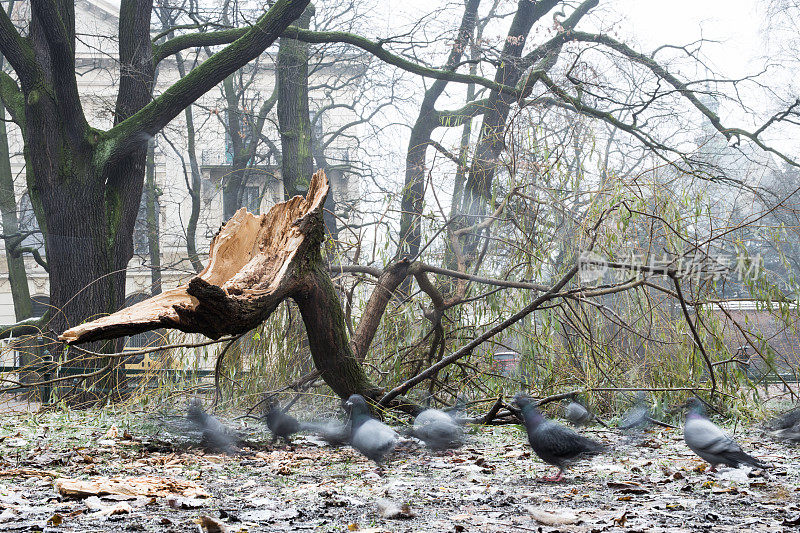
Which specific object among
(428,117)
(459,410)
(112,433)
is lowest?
(112,433)

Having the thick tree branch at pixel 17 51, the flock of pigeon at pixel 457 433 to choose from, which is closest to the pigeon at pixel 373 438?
the flock of pigeon at pixel 457 433

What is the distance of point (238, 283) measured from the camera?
246 cm

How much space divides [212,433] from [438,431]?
1.16 m

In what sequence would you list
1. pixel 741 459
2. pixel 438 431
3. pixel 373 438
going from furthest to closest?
pixel 438 431
pixel 373 438
pixel 741 459

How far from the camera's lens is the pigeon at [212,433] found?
318 centimetres

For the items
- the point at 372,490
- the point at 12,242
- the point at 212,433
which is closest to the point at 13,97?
the point at 12,242

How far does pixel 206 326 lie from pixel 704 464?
225 centimetres

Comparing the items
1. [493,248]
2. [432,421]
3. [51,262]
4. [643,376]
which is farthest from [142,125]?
[643,376]

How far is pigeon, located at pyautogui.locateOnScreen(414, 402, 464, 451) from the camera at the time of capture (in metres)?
3.03

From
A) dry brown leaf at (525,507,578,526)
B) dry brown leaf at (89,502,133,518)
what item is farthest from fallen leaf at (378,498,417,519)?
dry brown leaf at (89,502,133,518)

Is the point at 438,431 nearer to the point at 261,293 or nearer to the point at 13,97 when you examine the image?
the point at 261,293

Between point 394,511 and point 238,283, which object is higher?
point 238,283

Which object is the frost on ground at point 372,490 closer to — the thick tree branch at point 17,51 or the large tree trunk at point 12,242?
the thick tree branch at point 17,51

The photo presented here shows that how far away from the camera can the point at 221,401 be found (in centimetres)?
434
